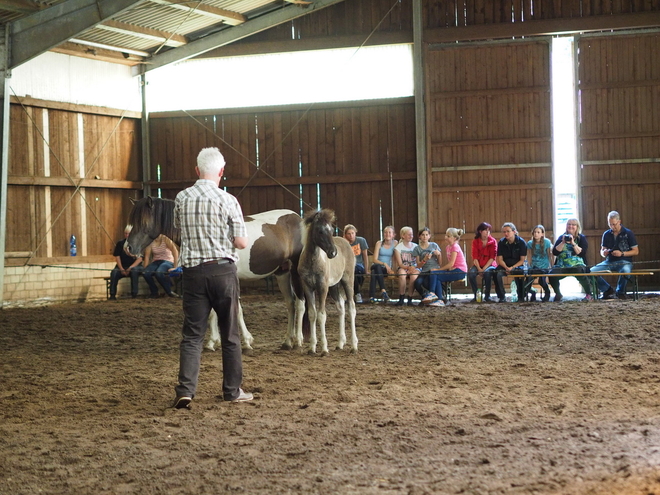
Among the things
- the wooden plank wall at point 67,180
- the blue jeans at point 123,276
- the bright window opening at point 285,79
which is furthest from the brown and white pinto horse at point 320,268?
the bright window opening at point 285,79

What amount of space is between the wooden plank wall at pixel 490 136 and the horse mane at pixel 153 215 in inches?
346

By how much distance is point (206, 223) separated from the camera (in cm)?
500

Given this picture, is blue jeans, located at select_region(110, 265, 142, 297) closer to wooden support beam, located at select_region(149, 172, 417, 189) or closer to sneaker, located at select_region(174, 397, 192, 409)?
wooden support beam, located at select_region(149, 172, 417, 189)

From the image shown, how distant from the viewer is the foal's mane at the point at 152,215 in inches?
277

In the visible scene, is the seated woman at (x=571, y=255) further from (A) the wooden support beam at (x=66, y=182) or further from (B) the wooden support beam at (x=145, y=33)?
(A) the wooden support beam at (x=66, y=182)

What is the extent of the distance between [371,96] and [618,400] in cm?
1169

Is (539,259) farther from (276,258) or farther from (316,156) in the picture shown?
(276,258)

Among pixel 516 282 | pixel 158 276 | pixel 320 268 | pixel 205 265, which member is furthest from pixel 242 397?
pixel 158 276

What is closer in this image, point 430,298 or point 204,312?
point 204,312

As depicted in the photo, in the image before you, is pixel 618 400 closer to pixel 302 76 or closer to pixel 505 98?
pixel 505 98

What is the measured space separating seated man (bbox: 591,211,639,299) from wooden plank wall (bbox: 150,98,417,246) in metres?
4.25

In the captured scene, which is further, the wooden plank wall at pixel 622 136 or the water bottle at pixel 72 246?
the water bottle at pixel 72 246

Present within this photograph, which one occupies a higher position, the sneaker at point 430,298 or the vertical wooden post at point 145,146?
the vertical wooden post at point 145,146

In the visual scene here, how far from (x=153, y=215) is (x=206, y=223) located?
7.38ft
